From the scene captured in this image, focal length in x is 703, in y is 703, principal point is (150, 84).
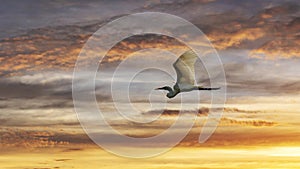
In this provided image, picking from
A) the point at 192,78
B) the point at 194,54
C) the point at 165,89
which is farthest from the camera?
the point at 165,89

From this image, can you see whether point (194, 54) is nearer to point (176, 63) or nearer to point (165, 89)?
point (176, 63)

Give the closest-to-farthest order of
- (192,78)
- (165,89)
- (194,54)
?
(194,54)
(192,78)
(165,89)

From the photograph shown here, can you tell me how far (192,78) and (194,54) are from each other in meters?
3.92

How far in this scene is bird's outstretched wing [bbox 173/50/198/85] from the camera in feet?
168

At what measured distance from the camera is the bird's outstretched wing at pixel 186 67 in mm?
51344

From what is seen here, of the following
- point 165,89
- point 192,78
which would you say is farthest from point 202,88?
point 165,89

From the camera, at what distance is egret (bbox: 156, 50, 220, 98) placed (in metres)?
51.4

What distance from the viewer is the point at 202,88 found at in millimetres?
52406

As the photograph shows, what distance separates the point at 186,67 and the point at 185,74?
1.35 metres

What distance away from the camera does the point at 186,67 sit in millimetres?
52625

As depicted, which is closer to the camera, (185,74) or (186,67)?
(186,67)

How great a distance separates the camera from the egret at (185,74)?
5138 centimetres

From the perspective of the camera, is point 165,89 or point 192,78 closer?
point 192,78

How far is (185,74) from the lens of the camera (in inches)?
2121
